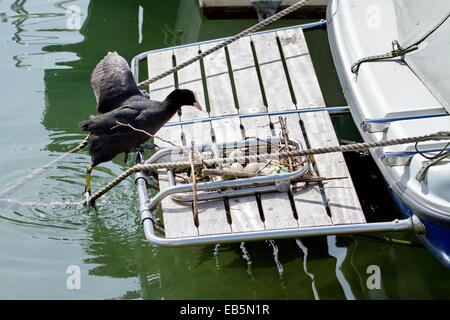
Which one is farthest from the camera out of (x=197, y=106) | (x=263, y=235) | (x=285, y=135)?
(x=197, y=106)

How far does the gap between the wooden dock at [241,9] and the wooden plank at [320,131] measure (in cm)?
96

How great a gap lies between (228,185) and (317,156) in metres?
0.80

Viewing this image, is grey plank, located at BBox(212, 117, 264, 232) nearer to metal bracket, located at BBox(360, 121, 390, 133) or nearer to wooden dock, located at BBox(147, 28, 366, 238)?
wooden dock, located at BBox(147, 28, 366, 238)

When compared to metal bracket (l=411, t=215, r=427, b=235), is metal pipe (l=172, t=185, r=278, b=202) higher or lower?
higher

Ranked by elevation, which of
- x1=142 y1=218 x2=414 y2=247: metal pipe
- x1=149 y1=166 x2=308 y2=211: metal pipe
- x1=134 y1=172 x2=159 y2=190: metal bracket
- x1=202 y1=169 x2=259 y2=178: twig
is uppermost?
x1=134 y1=172 x2=159 y2=190: metal bracket

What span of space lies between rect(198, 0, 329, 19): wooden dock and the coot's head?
2.18 m

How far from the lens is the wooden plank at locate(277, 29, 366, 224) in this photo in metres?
4.22

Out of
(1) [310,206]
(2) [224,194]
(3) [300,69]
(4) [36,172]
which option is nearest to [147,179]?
(2) [224,194]

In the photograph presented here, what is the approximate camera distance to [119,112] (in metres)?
4.88

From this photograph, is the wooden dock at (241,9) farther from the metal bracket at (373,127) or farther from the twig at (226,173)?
the twig at (226,173)

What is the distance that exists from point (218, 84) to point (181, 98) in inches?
26.5

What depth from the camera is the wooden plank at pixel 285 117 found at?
13.6ft

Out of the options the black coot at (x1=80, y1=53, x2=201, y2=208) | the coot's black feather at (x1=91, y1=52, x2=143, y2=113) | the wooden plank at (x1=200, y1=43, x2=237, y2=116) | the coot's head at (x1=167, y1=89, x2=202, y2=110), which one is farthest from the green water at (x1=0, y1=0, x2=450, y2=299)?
the wooden plank at (x1=200, y1=43, x2=237, y2=116)

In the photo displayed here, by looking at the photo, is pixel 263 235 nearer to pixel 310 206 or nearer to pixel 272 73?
pixel 310 206
